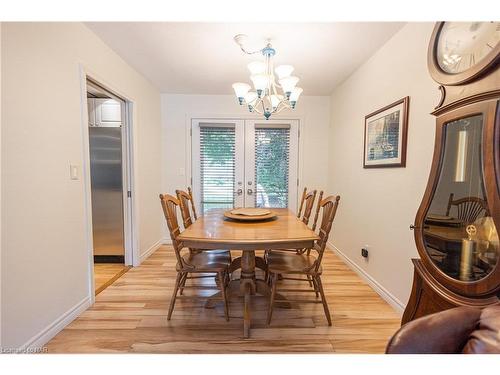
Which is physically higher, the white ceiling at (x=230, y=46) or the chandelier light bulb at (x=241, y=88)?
the white ceiling at (x=230, y=46)

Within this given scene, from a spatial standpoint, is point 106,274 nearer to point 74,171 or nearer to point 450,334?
point 74,171

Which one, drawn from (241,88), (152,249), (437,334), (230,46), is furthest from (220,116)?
(437,334)

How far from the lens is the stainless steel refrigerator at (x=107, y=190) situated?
273 centimetres

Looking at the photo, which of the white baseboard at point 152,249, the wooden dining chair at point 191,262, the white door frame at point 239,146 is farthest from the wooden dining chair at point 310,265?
the white baseboard at point 152,249

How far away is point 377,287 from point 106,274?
287cm

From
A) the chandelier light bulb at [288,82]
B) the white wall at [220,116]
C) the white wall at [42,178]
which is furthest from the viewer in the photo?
the white wall at [220,116]

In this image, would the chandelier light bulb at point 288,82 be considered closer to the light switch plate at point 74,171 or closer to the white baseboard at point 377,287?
the light switch plate at point 74,171

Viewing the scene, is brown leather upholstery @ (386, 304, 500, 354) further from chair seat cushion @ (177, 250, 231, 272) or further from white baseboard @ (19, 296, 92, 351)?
white baseboard @ (19, 296, 92, 351)

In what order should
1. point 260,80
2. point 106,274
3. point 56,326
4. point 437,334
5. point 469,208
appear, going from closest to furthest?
1. point 437,334
2. point 469,208
3. point 56,326
4. point 260,80
5. point 106,274

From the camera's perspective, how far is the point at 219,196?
3697mm

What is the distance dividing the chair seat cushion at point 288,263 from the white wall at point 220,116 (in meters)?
1.82

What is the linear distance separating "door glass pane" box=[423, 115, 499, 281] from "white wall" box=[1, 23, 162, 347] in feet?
7.37

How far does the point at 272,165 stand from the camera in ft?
12.0

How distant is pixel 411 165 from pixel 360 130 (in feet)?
3.16
